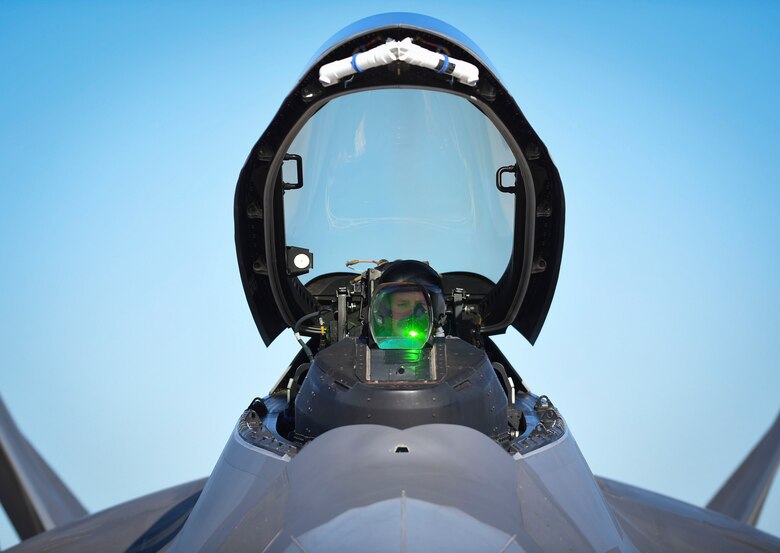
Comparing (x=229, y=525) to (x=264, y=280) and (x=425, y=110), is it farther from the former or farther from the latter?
(x=425, y=110)

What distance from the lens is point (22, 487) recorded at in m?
6.33

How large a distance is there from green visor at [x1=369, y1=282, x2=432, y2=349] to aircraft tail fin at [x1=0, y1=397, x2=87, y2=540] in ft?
14.1

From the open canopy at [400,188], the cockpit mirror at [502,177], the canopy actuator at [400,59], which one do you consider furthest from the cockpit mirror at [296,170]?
the cockpit mirror at [502,177]

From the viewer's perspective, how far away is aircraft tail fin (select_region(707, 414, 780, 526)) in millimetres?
6582

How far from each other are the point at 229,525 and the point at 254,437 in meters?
0.78

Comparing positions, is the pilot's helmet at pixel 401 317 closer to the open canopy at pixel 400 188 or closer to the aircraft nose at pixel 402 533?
the aircraft nose at pixel 402 533

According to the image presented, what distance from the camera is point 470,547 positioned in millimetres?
2561

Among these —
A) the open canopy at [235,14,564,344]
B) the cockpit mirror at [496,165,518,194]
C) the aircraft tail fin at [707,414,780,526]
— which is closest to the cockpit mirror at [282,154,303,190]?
the open canopy at [235,14,564,344]

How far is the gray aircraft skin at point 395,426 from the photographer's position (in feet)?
9.47

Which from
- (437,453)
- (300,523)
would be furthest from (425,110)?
(300,523)

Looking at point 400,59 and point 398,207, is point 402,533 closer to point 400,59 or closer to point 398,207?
point 400,59

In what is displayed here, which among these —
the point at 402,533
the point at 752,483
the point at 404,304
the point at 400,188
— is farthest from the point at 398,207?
the point at 752,483

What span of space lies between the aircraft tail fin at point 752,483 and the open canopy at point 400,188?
8.62 ft

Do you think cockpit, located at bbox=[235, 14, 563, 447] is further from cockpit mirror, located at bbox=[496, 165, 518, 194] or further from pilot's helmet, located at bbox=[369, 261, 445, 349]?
pilot's helmet, located at bbox=[369, 261, 445, 349]
